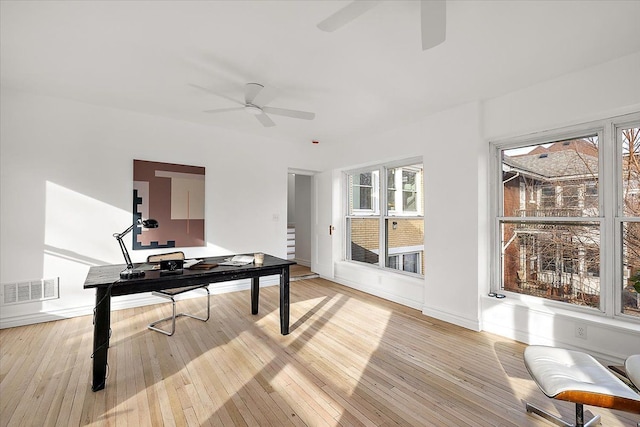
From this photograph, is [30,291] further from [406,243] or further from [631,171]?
[631,171]

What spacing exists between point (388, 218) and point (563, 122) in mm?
2473

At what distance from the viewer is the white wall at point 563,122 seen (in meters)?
2.41

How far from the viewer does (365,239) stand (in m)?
5.14

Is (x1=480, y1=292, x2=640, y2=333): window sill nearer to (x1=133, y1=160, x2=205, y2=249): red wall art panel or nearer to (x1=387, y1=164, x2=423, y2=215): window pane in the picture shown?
(x1=387, y1=164, x2=423, y2=215): window pane

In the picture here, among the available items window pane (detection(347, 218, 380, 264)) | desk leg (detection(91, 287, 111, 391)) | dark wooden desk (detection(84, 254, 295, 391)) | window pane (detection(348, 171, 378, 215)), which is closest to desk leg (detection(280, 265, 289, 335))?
dark wooden desk (detection(84, 254, 295, 391))

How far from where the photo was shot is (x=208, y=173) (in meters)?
4.50

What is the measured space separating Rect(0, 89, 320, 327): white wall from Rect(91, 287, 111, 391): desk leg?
6.50ft

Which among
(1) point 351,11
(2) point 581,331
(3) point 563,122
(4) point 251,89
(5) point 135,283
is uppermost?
(4) point 251,89

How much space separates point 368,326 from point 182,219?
9.65ft

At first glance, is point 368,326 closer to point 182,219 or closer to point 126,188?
point 182,219

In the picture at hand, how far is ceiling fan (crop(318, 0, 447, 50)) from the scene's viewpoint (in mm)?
1511

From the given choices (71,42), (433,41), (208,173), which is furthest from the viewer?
(208,173)

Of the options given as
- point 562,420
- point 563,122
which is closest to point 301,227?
point 563,122

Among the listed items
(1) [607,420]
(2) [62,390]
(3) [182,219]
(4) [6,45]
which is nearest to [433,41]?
(1) [607,420]
